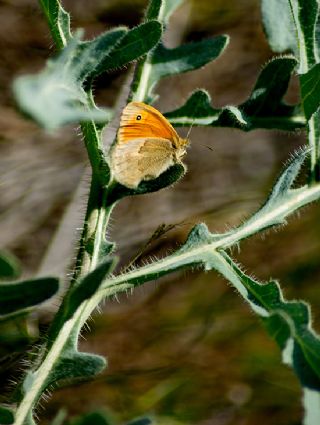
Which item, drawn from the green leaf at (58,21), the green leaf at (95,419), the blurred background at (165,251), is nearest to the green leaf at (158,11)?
the green leaf at (58,21)

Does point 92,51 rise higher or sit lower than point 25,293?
higher

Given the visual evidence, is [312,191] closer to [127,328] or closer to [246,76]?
[127,328]

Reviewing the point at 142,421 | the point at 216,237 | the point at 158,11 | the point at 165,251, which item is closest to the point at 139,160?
the point at 216,237

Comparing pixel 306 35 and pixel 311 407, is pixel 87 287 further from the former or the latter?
pixel 306 35

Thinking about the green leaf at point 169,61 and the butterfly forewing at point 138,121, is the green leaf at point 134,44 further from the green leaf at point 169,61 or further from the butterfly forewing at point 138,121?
the green leaf at point 169,61

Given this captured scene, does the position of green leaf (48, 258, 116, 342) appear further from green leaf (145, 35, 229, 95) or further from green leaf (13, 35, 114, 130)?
green leaf (145, 35, 229, 95)

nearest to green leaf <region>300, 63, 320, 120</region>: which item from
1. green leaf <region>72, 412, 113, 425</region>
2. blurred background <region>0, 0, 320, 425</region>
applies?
green leaf <region>72, 412, 113, 425</region>

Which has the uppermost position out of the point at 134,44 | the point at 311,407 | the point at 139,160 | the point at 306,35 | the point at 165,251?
the point at 165,251
